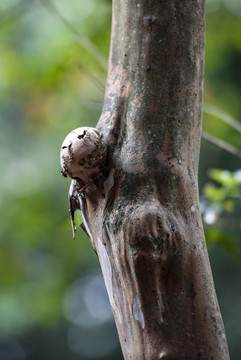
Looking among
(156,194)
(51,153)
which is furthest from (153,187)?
(51,153)

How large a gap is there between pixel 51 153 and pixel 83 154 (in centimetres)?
226

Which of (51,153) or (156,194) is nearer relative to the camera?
(156,194)

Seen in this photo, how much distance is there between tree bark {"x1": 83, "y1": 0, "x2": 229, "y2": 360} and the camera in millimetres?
475

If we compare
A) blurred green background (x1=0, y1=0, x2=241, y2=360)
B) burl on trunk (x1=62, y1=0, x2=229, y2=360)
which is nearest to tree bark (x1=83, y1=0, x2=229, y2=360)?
burl on trunk (x1=62, y1=0, x2=229, y2=360)

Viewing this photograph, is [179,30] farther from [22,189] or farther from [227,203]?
[22,189]

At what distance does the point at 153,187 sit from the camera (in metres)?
0.49

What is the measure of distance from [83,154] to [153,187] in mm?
80

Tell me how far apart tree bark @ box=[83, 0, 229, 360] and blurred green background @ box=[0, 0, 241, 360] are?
3.08 feet

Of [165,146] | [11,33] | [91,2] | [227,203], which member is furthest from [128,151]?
[11,33]

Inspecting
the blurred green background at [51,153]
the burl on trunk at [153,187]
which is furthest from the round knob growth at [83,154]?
the blurred green background at [51,153]

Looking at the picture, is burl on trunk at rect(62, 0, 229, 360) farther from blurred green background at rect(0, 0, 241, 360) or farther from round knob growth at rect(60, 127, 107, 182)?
blurred green background at rect(0, 0, 241, 360)

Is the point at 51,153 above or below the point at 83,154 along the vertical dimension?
above

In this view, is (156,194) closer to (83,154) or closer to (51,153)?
(83,154)

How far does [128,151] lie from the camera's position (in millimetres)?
516
